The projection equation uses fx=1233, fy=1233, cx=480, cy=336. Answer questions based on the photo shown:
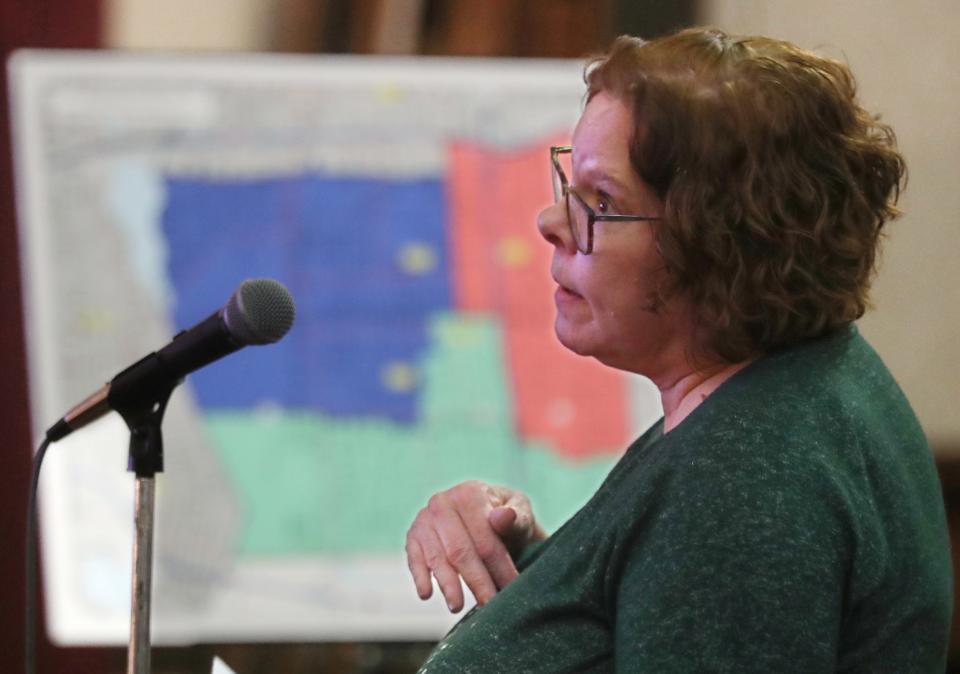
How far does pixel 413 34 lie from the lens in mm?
2803

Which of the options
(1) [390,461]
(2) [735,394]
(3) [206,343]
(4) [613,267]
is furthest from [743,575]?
A: (1) [390,461]

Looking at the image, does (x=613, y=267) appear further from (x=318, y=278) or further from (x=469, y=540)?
(x=318, y=278)

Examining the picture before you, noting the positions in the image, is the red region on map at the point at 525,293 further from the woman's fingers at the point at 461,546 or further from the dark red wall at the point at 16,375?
the woman's fingers at the point at 461,546

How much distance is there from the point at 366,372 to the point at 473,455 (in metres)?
0.29

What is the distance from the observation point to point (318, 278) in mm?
2611

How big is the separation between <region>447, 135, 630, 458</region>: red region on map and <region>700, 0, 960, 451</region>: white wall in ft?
2.57

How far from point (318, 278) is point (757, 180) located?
1.66 metres

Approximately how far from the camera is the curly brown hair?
3.46ft

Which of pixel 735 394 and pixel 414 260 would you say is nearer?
pixel 735 394

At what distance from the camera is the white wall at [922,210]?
298 cm

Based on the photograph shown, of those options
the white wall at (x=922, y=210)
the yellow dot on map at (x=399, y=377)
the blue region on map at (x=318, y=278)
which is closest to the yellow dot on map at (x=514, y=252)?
the blue region on map at (x=318, y=278)

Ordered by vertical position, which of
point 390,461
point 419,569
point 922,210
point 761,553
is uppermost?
point 922,210

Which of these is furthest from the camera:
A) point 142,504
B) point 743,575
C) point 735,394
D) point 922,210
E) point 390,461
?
point 922,210

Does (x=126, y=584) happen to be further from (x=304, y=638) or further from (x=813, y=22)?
(x=813, y=22)
